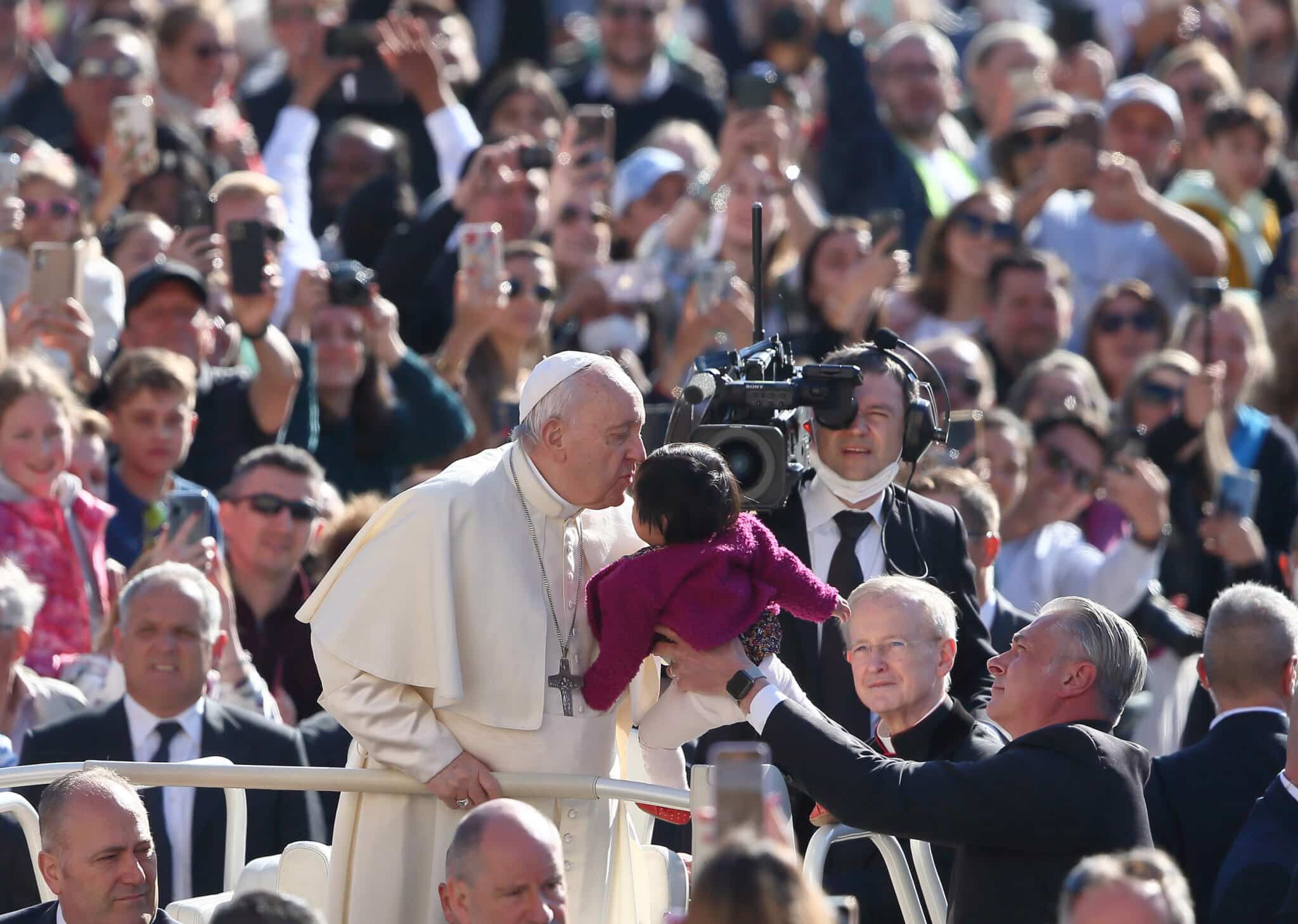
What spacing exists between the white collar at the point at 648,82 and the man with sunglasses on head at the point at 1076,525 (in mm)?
3558

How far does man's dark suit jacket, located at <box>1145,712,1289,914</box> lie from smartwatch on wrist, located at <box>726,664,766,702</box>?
4.29 ft

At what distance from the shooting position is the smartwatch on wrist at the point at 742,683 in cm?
474

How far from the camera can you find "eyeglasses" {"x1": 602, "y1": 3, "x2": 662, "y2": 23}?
10945 millimetres

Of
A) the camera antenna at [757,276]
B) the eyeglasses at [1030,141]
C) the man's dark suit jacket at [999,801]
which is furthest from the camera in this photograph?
the eyeglasses at [1030,141]

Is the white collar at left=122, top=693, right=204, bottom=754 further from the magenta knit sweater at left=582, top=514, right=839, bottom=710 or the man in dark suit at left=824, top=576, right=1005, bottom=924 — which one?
the man in dark suit at left=824, top=576, right=1005, bottom=924

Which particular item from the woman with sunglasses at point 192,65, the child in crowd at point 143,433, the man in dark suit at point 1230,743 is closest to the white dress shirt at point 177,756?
the child in crowd at point 143,433

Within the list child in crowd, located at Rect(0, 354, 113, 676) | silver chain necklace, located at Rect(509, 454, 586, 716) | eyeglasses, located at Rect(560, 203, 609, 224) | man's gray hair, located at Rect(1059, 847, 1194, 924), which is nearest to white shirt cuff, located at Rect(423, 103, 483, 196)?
eyeglasses, located at Rect(560, 203, 609, 224)

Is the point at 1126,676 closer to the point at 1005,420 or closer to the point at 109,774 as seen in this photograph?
the point at 109,774

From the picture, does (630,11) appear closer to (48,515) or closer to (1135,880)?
(48,515)

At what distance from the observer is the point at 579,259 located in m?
9.37

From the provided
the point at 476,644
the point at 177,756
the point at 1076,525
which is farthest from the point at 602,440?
the point at 1076,525

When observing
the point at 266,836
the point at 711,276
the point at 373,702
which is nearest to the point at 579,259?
the point at 711,276

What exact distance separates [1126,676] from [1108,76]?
307 inches

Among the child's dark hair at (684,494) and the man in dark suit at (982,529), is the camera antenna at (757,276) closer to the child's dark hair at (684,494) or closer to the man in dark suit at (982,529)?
the child's dark hair at (684,494)
